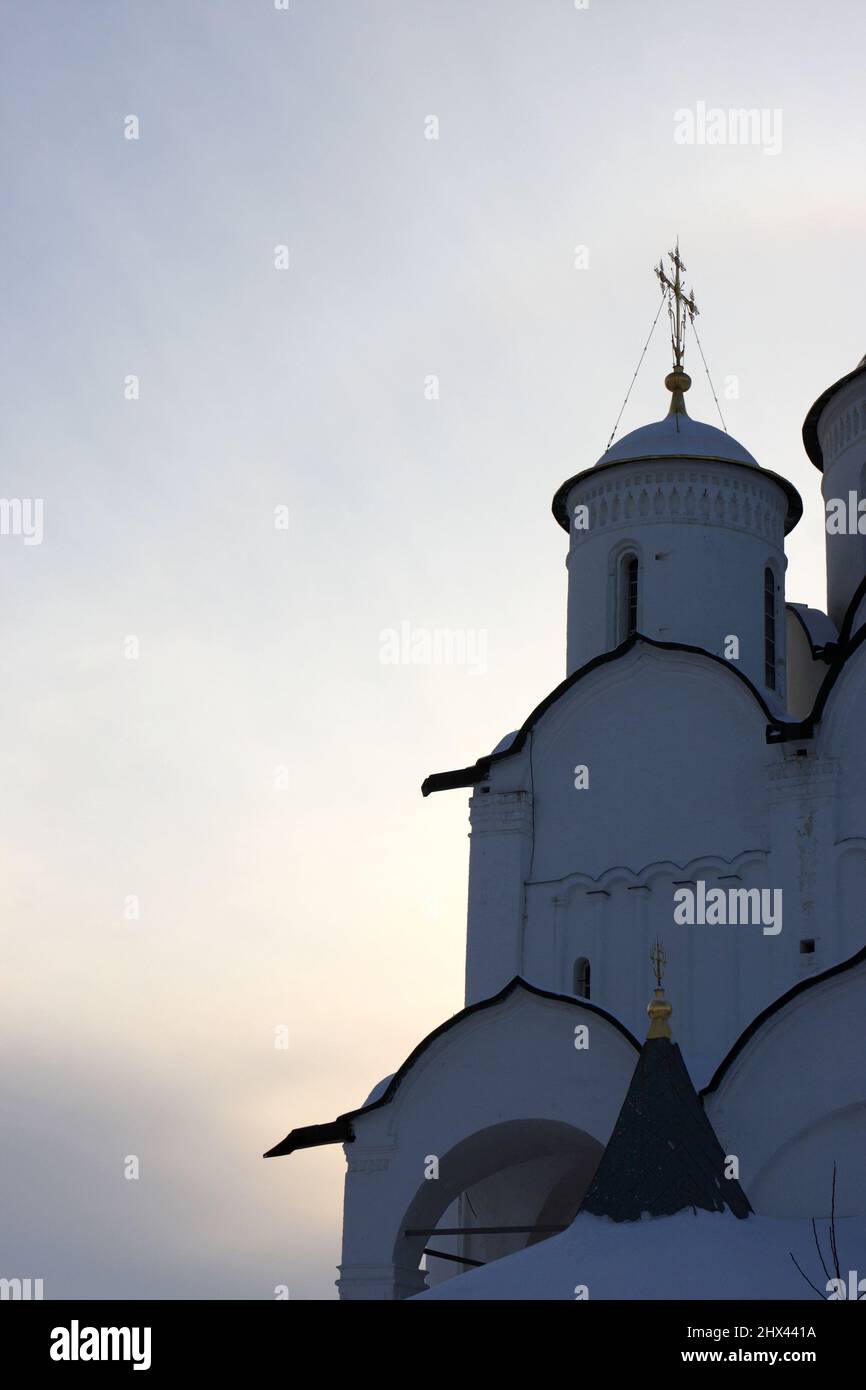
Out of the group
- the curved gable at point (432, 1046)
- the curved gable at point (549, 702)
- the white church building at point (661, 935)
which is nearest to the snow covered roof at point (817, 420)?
the white church building at point (661, 935)

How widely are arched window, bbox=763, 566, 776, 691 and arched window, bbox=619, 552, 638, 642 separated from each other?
1.02 m

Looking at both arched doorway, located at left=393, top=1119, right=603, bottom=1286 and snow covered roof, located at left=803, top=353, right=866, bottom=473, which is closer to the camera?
arched doorway, located at left=393, top=1119, right=603, bottom=1286

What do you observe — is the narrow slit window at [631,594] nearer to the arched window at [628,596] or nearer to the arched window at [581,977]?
the arched window at [628,596]

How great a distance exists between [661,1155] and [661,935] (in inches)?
127

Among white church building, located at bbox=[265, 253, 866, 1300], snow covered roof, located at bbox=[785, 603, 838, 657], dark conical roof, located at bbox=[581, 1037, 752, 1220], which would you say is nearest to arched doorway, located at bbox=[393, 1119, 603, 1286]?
white church building, located at bbox=[265, 253, 866, 1300]

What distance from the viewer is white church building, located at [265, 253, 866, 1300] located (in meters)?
9.81

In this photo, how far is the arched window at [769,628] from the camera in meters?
13.9

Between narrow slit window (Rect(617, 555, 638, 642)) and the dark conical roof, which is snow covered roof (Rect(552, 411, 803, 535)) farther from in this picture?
the dark conical roof

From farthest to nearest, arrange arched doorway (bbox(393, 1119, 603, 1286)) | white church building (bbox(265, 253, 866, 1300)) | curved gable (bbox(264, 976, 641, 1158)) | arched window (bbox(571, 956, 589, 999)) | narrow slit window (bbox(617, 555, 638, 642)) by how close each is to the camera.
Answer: narrow slit window (bbox(617, 555, 638, 642)), arched window (bbox(571, 956, 589, 999)), arched doorway (bbox(393, 1119, 603, 1286)), curved gable (bbox(264, 976, 641, 1158)), white church building (bbox(265, 253, 866, 1300))

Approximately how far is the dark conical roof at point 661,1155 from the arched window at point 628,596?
15.6 feet
